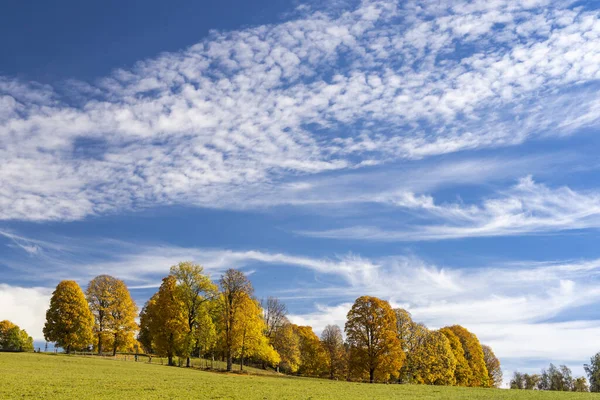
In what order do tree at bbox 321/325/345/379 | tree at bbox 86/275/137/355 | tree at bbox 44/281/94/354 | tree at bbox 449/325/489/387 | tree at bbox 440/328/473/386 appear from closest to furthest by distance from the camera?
tree at bbox 44/281/94/354 < tree at bbox 86/275/137/355 < tree at bbox 440/328/473/386 < tree at bbox 321/325/345/379 < tree at bbox 449/325/489/387

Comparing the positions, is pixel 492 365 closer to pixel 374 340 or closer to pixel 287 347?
pixel 287 347

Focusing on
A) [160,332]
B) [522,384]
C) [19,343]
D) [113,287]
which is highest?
[113,287]

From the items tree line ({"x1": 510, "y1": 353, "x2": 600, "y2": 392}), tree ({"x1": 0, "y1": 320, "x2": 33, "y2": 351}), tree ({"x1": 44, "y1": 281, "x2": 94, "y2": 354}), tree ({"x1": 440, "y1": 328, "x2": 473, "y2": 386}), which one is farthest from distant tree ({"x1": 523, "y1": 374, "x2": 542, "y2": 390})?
tree ({"x1": 0, "y1": 320, "x2": 33, "y2": 351})

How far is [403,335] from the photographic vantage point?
9662 centimetres

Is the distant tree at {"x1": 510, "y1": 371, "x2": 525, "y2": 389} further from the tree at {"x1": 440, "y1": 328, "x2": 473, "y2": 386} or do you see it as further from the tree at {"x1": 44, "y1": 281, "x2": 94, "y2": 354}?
the tree at {"x1": 44, "y1": 281, "x2": 94, "y2": 354}

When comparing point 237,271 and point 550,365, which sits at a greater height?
point 237,271

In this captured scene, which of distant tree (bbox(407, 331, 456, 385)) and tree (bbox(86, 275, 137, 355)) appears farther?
distant tree (bbox(407, 331, 456, 385))

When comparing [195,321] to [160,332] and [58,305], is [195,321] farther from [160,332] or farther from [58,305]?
[58,305]

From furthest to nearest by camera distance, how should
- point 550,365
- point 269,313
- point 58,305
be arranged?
point 550,365 → point 269,313 → point 58,305

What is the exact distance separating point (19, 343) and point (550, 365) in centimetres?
17097

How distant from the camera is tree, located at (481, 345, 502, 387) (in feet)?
432

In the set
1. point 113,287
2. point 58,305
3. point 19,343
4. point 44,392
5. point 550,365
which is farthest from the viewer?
point 550,365

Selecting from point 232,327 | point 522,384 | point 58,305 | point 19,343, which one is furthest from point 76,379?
point 522,384

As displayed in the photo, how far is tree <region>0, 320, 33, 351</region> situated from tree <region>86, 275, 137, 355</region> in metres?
69.5
